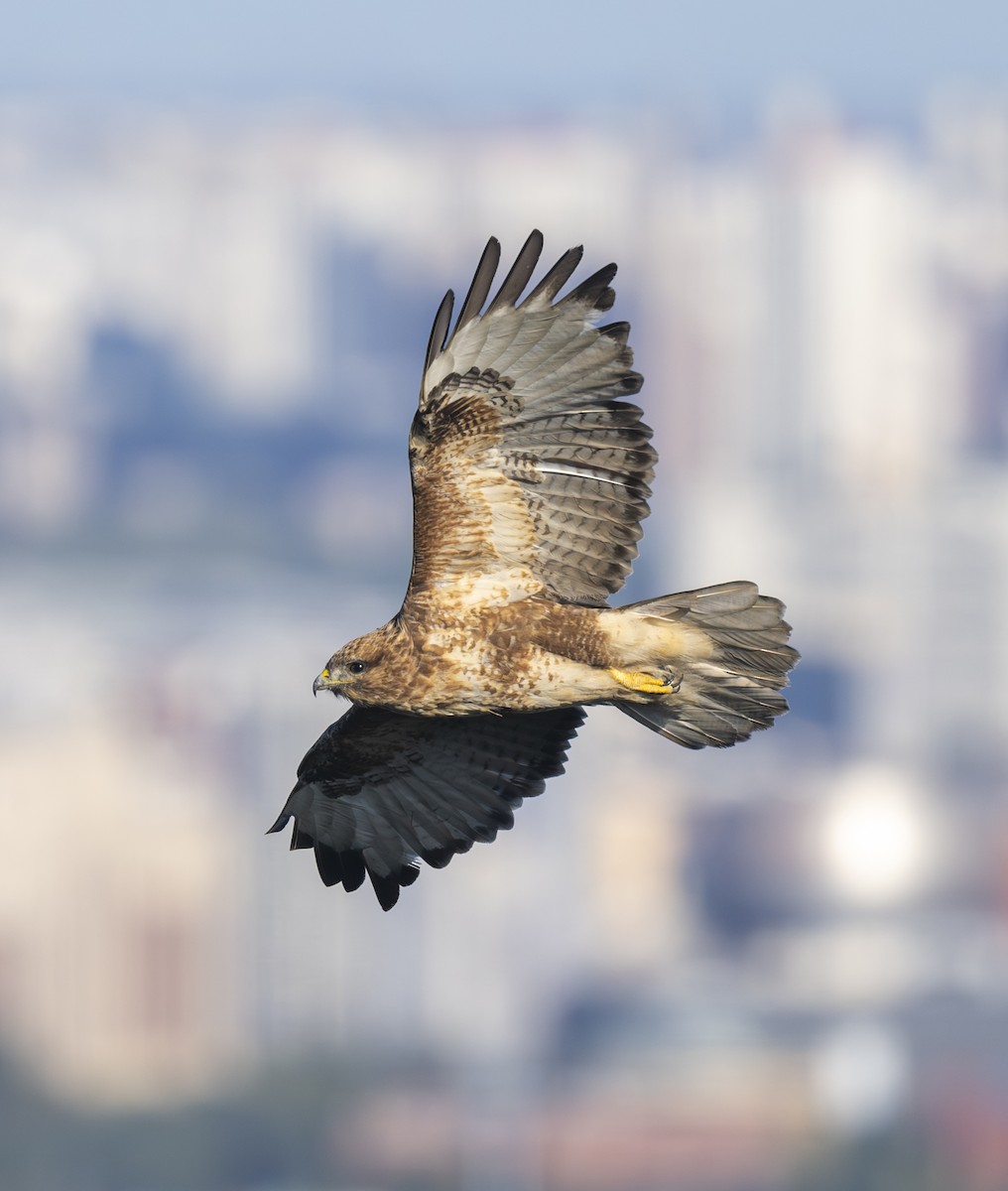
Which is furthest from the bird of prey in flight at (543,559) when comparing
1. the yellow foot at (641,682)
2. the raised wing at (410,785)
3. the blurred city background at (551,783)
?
the blurred city background at (551,783)

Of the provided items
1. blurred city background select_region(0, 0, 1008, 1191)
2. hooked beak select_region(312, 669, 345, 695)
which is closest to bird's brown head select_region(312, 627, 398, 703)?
hooked beak select_region(312, 669, 345, 695)

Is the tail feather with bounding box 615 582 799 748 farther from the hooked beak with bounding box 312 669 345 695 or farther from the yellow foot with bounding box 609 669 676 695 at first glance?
the hooked beak with bounding box 312 669 345 695

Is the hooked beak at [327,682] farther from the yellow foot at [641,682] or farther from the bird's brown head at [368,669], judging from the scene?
the yellow foot at [641,682]

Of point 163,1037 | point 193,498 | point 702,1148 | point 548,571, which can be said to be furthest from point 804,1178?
point 193,498

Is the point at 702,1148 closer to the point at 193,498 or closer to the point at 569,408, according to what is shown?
the point at 569,408

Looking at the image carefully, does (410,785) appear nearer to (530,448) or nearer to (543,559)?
(543,559)

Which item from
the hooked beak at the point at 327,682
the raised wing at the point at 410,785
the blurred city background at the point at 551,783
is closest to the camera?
the hooked beak at the point at 327,682
